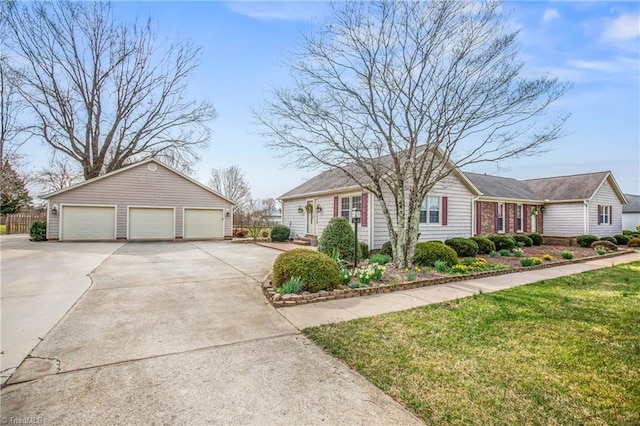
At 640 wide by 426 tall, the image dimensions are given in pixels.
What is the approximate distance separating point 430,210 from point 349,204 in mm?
3533

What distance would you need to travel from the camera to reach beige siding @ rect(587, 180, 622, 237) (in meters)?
19.1

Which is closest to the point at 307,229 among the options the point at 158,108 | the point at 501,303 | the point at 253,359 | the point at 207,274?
the point at 207,274

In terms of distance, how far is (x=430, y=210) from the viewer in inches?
534

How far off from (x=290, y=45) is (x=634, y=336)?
31.0 ft

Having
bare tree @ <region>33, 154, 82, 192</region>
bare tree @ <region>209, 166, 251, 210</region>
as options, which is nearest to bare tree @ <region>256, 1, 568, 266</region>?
bare tree @ <region>33, 154, 82, 192</region>

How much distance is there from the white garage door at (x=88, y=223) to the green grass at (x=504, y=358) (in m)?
16.8

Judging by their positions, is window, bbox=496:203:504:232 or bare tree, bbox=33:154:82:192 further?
bare tree, bbox=33:154:82:192

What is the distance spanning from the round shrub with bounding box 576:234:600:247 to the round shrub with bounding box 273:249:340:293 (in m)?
17.2

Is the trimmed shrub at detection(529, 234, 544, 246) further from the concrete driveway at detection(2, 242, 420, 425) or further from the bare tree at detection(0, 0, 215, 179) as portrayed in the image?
the bare tree at detection(0, 0, 215, 179)

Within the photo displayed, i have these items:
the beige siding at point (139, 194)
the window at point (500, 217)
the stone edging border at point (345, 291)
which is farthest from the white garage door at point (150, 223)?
the window at point (500, 217)

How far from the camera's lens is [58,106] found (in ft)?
68.0

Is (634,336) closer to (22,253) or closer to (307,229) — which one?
(307,229)

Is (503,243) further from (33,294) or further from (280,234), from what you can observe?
(33,294)

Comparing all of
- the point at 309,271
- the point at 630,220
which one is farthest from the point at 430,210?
the point at 630,220
